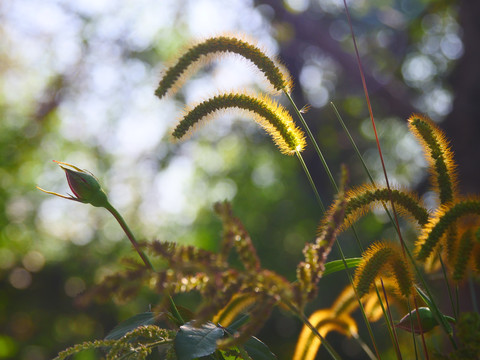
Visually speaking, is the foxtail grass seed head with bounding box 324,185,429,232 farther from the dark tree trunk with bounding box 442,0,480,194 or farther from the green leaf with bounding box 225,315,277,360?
the dark tree trunk with bounding box 442,0,480,194

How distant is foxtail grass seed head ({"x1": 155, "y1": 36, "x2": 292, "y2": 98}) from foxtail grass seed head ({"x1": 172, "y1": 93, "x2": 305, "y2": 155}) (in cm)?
4

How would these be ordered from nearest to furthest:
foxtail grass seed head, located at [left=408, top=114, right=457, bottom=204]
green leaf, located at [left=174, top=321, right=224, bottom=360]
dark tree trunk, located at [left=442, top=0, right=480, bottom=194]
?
green leaf, located at [left=174, top=321, right=224, bottom=360] → foxtail grass seed head, located at [left=408, top=114, right=457, bottom=204] → dark tree trunk, located at [left=442, top=0, right=480, bottom=194]

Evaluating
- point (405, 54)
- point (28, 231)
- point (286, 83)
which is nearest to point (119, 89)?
point (28, 231)

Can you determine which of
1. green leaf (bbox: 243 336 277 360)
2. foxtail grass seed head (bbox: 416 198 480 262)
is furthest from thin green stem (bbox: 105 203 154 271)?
foxtail grass seed head (bbox: 416 198 480 262)

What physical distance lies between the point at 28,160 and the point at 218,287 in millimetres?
7351

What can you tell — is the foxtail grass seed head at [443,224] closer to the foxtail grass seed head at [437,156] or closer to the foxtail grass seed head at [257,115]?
the foxtail grass seed head at [437,156]

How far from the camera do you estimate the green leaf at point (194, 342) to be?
0.38 metres

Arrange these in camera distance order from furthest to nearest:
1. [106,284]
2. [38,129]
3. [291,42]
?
1. [38,129]
2. [291,42]
3. [106,284]

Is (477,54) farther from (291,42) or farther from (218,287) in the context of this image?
(218,287)

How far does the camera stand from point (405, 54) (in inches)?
216

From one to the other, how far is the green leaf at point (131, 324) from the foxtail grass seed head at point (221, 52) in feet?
0.84

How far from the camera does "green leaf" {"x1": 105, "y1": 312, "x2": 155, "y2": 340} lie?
47cm

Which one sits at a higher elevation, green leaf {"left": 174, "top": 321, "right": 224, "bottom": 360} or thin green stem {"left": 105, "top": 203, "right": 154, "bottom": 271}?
thin green stem {"left": 105, "top": 203, "right": 154, "bottom": 271}

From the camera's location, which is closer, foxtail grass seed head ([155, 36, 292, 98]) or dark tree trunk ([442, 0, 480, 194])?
foxtail grass seed head ([155, 36, 292, 98])
